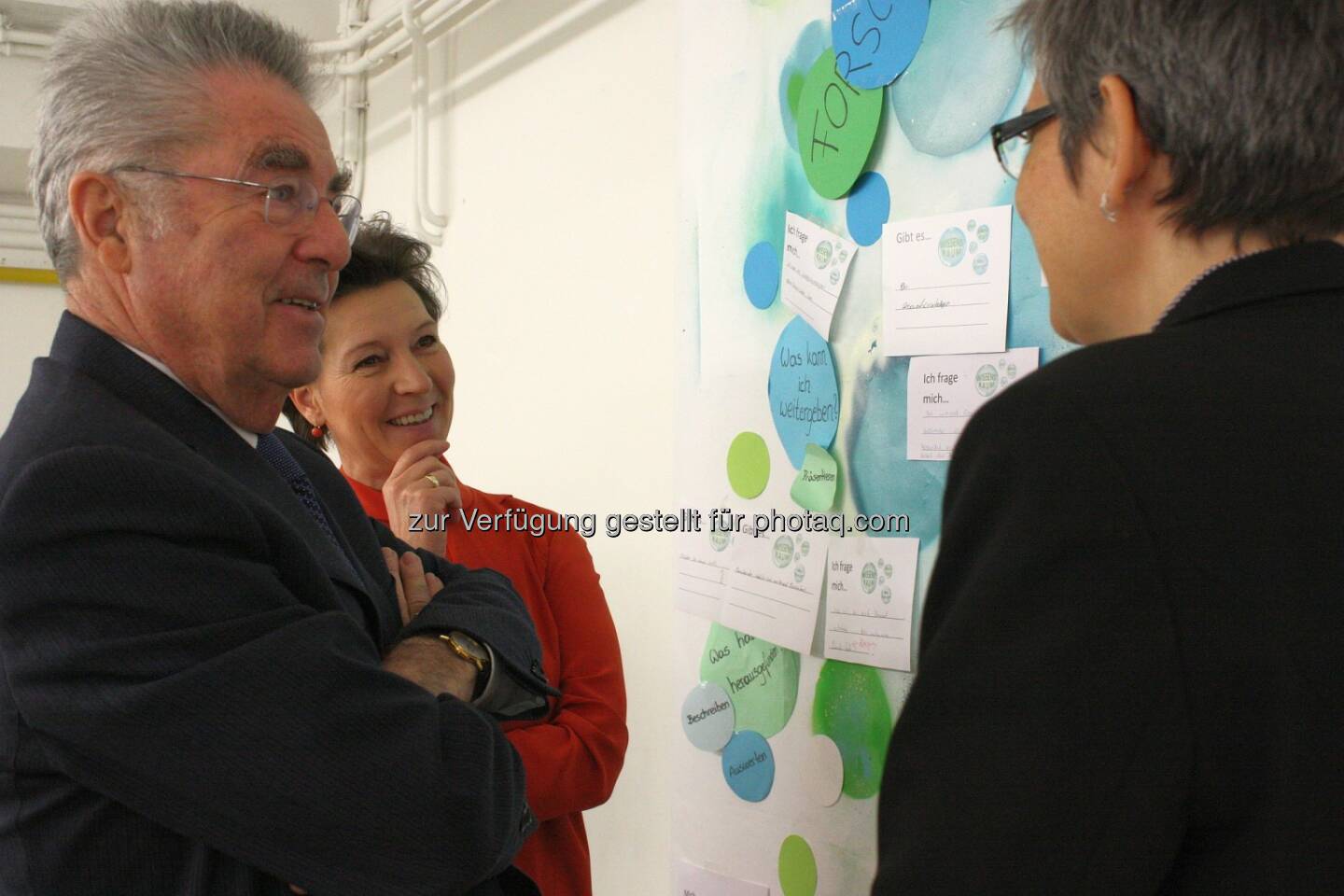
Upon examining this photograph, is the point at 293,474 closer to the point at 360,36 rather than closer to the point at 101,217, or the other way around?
the point at 101,217

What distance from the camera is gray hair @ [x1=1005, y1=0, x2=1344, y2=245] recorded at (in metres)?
0.68

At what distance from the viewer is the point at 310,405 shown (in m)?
1.81

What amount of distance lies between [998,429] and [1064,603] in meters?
0.10

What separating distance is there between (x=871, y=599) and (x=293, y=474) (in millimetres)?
888

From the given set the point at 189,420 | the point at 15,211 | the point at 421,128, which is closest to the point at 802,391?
the point at 189,420

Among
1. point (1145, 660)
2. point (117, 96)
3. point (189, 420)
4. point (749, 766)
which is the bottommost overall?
point (749, 766)

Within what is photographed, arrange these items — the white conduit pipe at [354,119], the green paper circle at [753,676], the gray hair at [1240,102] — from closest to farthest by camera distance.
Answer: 1. the gray hair at [1240,102]
2. the green paper circle at [753,676]
3. the white conduit pipe at [354,119]

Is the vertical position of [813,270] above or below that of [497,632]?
above

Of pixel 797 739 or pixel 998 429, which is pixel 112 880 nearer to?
pixel 998 429

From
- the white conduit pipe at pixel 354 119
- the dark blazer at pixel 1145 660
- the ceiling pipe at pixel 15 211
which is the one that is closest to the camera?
the dark blazer at pixel 1145 660

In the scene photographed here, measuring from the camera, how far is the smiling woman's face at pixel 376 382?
1.76 metres

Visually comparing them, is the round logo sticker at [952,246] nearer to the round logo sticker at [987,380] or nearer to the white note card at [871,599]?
the round logo sticker at [987,380]

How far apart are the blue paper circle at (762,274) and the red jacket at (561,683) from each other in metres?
0.50

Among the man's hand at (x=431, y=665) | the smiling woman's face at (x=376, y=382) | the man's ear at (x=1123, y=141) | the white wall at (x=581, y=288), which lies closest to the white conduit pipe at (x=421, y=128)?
the white wall at (x=581, y=288)
